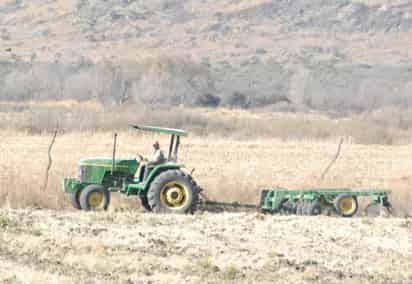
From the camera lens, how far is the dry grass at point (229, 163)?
23.2 meters

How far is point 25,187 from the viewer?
21.9m

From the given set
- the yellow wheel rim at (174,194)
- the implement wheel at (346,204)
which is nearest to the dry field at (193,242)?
the yellow wheel rim at (174,194)

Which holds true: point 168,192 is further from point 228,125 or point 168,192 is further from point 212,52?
point 212,52

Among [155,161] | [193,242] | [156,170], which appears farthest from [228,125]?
[193,242]

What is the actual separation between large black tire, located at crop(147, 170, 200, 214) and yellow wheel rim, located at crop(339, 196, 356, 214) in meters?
3.03

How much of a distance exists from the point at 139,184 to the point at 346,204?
397cm

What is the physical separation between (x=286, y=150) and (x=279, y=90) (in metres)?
49.4

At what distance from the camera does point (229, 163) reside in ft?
107

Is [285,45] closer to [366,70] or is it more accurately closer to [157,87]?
[366,70]

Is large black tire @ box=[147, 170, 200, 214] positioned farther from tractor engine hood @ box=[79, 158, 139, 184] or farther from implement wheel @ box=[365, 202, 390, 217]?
implement wheel @ box=[365, 202, 390, 217]

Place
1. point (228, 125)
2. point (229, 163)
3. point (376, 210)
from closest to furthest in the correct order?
point (376, 210) → point (229, 163) → point (228, 125)

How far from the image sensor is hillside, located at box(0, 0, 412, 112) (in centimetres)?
7262

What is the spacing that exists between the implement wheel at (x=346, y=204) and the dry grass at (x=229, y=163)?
7.72 ft

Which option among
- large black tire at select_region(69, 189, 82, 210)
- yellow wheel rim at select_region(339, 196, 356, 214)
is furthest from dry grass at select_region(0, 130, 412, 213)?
yellow wheel rim at select_region(339, 196, 356, 214)
